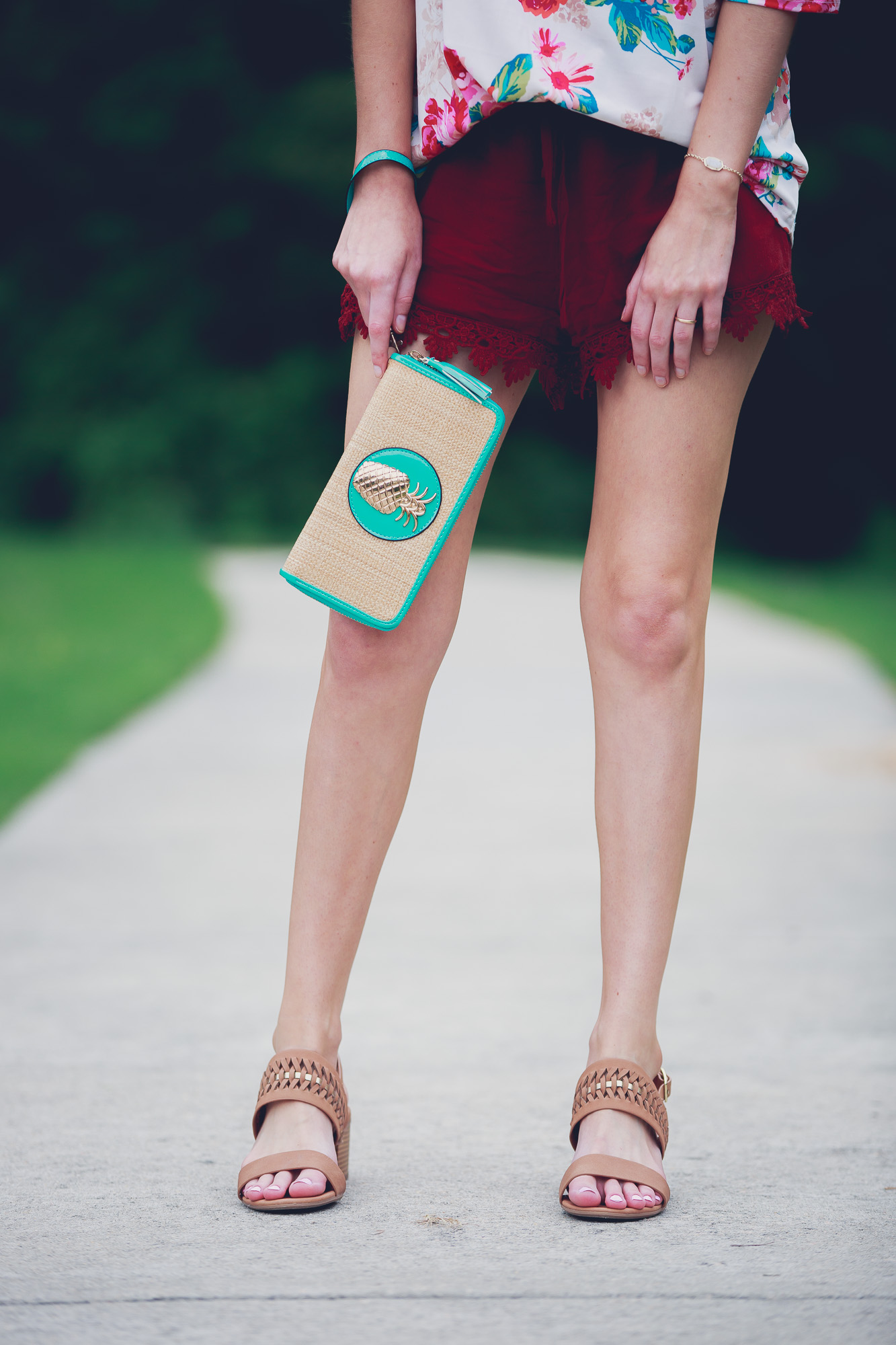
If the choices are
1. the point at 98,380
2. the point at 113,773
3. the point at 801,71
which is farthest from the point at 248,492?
the point at 113,773

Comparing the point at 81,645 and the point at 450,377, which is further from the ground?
the point at 81,645

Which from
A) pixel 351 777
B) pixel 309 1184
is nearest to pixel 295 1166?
pixel 309 1184

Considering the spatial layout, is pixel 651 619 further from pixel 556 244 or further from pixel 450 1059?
pixel 450 1059

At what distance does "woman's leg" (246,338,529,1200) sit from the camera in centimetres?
151

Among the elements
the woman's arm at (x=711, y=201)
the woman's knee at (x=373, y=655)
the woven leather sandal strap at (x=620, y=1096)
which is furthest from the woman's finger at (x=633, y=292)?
the woven leather sandal strap at (x=620, y=1096)

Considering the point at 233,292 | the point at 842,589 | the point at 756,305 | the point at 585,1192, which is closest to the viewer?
the point at 585,1192

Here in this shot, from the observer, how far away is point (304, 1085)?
1.45 metres

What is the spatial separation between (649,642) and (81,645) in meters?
5.67

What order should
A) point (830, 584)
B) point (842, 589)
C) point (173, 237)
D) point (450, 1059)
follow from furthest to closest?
1. point (173, 237)
2. point (830, 584)
3. point (842, 589)
4. point (450, 1059)

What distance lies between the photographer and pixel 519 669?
6.30 m

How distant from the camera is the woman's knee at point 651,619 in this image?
4.92ft

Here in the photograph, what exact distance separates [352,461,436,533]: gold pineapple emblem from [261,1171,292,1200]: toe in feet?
2.14

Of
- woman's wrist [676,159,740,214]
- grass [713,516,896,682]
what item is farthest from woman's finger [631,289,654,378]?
grass [713,516,896,682]

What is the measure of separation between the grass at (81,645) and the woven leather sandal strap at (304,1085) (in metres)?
2.05
